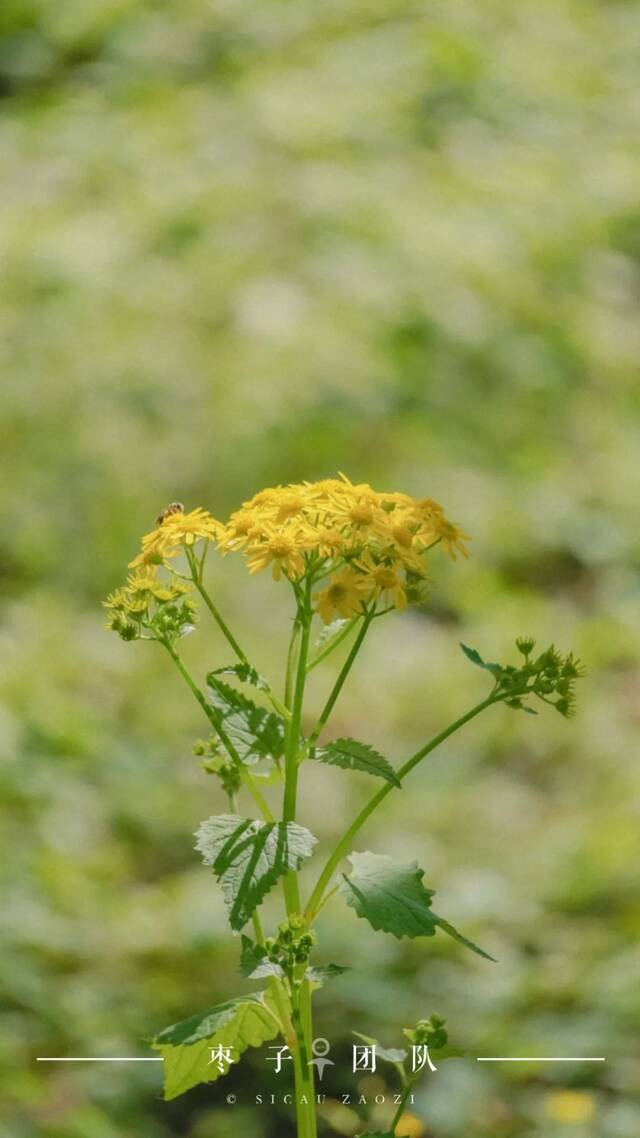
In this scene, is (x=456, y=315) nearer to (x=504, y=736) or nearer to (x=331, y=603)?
(x=504, y=736)

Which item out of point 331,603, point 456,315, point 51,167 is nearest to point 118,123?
point 51,167

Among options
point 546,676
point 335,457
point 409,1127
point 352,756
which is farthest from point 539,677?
point 335,457

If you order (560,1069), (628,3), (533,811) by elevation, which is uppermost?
(628,3)

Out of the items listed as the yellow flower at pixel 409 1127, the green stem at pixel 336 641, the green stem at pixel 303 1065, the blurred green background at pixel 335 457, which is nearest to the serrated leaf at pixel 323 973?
the green stem at pixel 303 1065

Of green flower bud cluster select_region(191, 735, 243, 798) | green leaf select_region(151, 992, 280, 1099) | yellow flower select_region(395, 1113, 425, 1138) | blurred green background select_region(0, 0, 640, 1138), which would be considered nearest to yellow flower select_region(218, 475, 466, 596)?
green flower bud cluster select_region(191, 735, 243, 798)

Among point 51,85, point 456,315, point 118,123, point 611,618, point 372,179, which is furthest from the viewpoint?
point 51,85

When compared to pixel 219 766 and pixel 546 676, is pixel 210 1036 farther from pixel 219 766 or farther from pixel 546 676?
pixel 546 676
